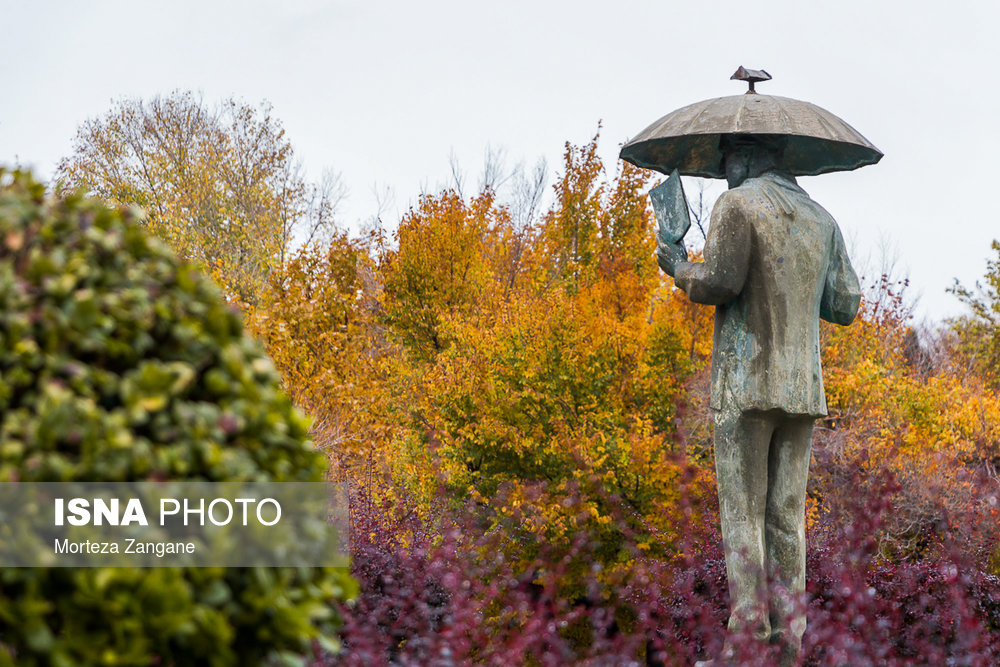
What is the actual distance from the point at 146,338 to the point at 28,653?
0.65 metres

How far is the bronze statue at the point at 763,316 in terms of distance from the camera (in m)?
4.91

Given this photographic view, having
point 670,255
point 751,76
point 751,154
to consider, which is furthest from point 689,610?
point 751,76

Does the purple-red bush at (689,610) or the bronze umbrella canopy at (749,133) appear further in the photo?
the bronze umbrella canopy at (749,133)

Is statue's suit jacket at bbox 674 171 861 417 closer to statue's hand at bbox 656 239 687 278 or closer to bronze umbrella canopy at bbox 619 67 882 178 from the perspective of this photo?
statue's hand at bbox 656 239 687 278

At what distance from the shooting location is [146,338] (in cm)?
209

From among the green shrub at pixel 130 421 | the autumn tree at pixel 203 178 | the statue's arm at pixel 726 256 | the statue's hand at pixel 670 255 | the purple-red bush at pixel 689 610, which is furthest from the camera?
the autumn tree at pixel 203 178

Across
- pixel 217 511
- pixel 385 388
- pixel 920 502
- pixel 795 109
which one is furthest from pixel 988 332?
pixel 217 511

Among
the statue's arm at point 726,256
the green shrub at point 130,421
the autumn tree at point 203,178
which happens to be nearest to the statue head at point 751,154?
the statue's arm at point 726,256

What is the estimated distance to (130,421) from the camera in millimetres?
1982

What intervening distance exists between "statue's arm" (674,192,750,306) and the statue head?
44cm

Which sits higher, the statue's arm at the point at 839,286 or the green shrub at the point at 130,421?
the statue's arm at the point at 839,286

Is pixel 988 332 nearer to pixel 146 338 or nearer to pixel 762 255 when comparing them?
pixel 762 255

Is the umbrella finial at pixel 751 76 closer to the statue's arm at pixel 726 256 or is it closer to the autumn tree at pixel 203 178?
the statue's arm at pixel 726 256

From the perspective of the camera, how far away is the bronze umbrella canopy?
5.05 meters
